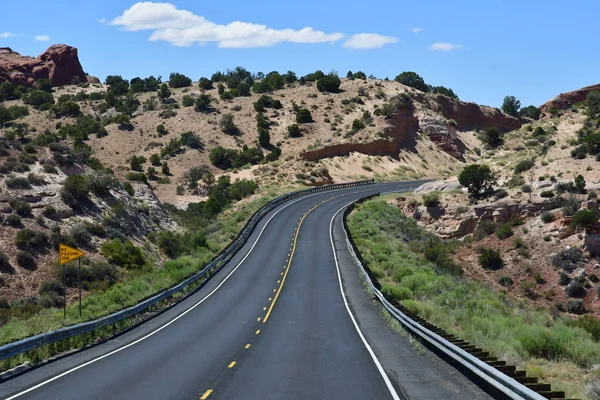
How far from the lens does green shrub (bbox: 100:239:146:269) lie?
42.0m

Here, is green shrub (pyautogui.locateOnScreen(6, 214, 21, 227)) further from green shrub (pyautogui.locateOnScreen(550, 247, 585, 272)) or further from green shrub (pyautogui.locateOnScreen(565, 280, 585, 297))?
green shrub (pyautogui.locateOnScreen(550, 247, 585, 272))

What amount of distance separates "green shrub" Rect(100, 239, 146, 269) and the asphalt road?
875 centimetres

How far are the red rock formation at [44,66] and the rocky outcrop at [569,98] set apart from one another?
10512 cm

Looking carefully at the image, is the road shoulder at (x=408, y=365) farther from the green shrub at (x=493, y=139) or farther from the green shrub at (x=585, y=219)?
the green shrub at (x=493, y=139)

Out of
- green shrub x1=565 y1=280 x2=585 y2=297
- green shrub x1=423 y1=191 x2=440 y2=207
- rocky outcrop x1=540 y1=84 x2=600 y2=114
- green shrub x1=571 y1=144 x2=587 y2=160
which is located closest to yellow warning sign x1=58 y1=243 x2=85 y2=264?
green shrub x1=565 y1=280 x2=585 y2=297

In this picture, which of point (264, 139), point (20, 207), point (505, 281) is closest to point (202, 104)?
point (264, 139)

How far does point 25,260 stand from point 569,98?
11128cm

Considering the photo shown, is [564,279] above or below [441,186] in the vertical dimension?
below

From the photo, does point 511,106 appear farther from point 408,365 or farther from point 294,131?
point 408,365

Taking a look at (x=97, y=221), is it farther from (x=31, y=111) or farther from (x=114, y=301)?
(x=31, y=111)

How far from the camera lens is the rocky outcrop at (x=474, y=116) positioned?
5037 inches

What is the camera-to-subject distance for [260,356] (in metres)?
17.7

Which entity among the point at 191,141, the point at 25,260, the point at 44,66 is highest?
the point at 44,66

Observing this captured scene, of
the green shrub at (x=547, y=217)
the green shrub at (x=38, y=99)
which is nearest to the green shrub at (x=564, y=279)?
the green shrub at (x=547, y=217)
